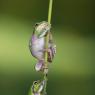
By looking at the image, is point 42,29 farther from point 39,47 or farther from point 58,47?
point 58,47

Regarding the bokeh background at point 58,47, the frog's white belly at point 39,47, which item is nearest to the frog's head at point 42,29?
the frog's white belly at point 39,47

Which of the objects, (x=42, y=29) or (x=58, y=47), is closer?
(x=42, y=29)

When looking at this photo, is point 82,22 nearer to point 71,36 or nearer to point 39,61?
point 71,36

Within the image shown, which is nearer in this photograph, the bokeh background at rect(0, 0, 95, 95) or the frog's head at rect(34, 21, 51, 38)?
the frog's head at rect(34, 21, 51, 38)

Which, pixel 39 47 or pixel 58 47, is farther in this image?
pixel 58 47

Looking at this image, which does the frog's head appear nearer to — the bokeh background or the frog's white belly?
the frog's white belly

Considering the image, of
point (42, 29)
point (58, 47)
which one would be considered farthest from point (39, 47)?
point (58, 47)

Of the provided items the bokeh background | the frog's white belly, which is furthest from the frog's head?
the bokeh background

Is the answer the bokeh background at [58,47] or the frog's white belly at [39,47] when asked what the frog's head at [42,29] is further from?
the bokeh background at [58,47]

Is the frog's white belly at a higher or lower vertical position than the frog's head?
lower
